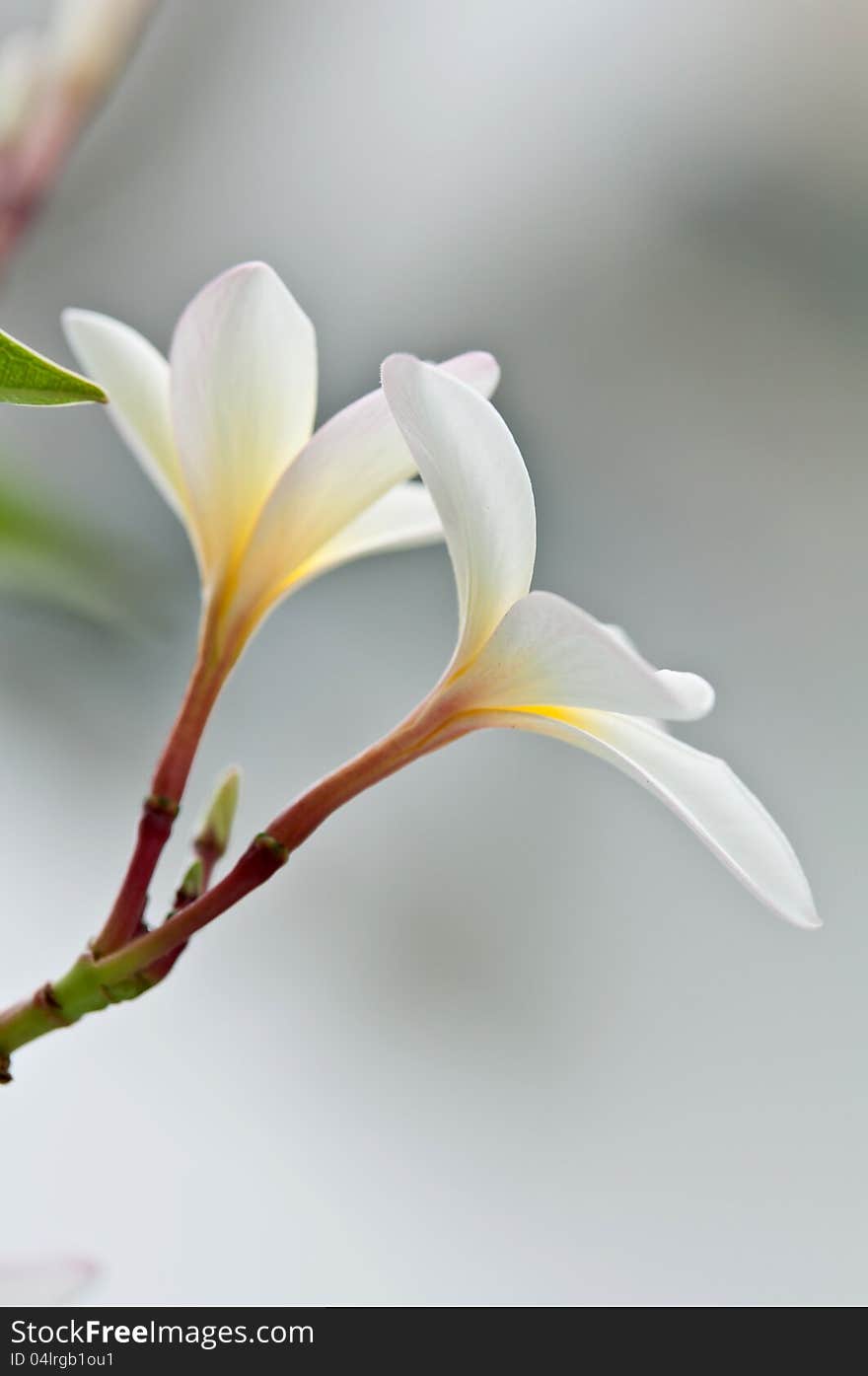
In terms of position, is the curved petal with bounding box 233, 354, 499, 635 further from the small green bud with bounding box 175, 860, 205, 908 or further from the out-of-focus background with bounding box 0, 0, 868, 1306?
the out-of-focus background with bounding box 0, 0, 868, 1306

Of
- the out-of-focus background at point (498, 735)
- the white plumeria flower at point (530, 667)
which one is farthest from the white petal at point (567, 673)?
the out-of-focus background at point (498, 735)

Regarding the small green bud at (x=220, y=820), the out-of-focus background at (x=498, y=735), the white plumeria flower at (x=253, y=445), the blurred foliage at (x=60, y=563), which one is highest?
the out-of-focus background at (x=498, y=735)

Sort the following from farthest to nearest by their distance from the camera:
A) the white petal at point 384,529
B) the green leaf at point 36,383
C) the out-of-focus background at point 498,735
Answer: the out-of-focus background at point 498,735
the white petal at point 384,529
the green leaf at point 36,383

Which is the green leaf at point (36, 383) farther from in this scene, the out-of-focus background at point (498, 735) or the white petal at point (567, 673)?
the out-of-focus background at point (498, 735)

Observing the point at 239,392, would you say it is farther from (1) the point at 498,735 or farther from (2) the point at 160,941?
(1) the point at 498,735

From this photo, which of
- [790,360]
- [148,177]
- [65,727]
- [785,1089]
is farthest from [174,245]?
[785,1089]

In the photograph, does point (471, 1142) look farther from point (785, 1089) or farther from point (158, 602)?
point (158, 602)
